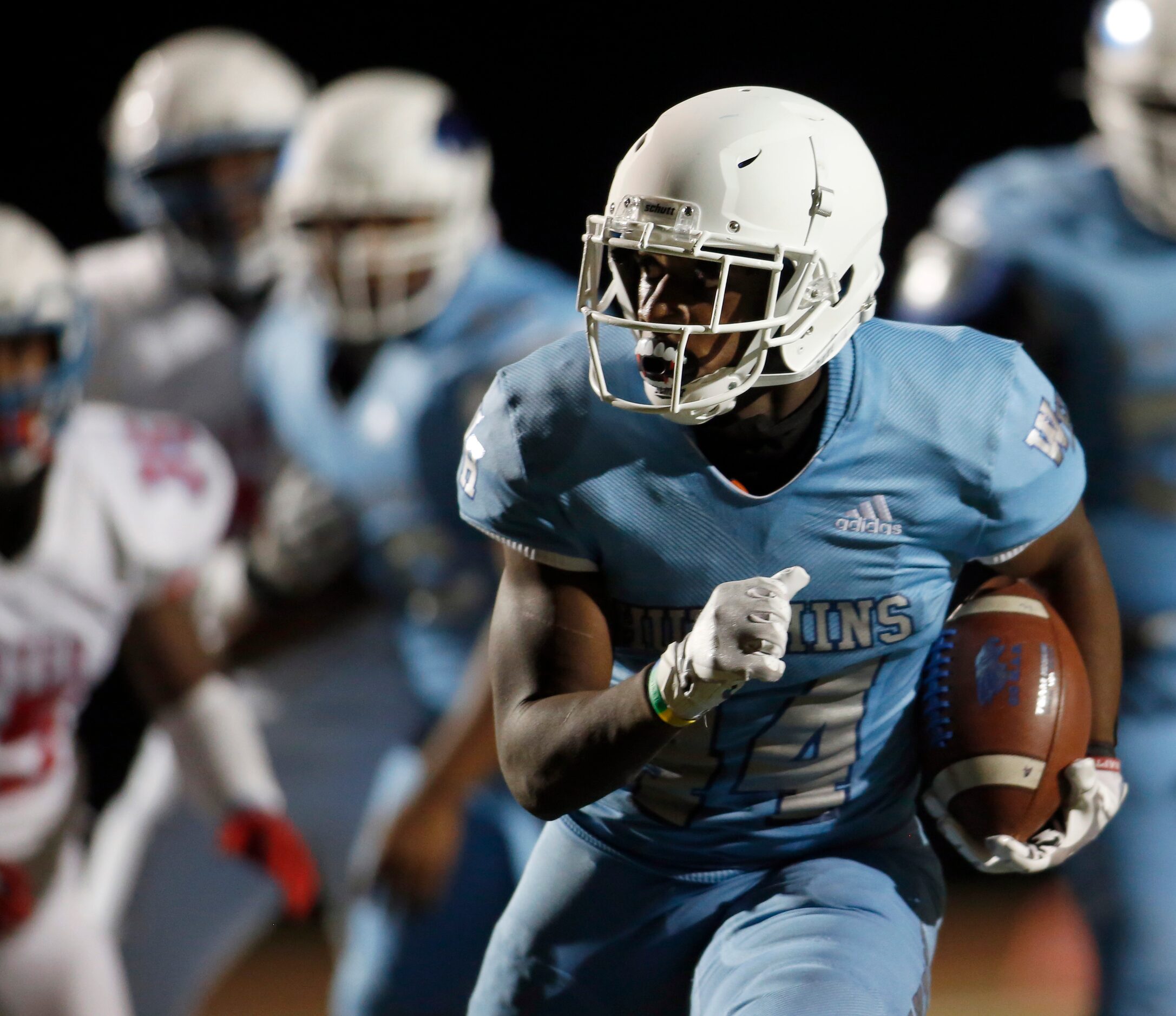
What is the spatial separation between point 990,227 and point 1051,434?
5.48ft

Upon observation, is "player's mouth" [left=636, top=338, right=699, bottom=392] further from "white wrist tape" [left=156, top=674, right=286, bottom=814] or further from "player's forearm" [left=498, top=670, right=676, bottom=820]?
"white wrist tape" [left=156, top=674, right=286, bottom=814]

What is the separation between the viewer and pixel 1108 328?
3.34 m

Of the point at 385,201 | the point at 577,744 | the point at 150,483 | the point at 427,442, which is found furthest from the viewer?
the point at 385,201

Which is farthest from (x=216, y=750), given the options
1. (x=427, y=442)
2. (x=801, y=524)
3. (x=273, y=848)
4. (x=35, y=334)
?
(x=801, y=524)

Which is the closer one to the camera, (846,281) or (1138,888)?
(846,281)

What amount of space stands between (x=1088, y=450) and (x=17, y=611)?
1.97 metres

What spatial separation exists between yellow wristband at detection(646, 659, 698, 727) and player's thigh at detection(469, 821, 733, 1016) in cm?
37

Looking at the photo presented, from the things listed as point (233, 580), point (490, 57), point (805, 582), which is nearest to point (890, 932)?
point (805, 582)

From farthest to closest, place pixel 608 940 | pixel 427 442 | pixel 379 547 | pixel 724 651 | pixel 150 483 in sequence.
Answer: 1. pixel 379 547
2. pixel 427 442
3. pixel 150 483
4. pixel 608 940
5. pixel 724 651

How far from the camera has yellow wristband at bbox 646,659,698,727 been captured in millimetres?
1729

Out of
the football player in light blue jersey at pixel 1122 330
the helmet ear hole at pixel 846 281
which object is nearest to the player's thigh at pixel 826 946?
the helmet ear hole at pixel 846 281

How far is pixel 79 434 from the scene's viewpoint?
3.40 meters

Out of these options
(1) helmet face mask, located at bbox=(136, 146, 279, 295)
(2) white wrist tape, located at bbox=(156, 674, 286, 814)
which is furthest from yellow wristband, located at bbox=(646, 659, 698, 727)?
(1) helmet face mask, located at bbox=(136, 146, 279, 295)

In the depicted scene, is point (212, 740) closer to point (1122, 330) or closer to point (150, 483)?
point (150, 483)
